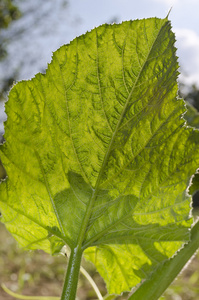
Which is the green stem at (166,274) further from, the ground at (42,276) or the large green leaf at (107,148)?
the ground at (42,276)

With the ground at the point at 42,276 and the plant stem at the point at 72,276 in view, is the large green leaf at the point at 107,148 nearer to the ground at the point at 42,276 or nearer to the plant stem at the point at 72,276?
the plant stem at the point at 72,276

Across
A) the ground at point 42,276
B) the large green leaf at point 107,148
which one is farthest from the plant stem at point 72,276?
the ground at point 42,276

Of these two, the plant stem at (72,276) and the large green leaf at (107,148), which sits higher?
the large green leaf at (107,148)

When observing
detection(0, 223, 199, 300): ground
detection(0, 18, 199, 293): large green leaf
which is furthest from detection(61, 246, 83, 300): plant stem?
detection(0, 223, 199, 300): ground

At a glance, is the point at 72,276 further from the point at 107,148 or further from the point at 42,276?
the point at 42,276

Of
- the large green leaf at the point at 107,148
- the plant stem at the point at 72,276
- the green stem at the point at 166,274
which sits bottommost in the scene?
the green stem at the point at 166,274

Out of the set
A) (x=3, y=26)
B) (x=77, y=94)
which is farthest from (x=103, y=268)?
(x=3, y=26)

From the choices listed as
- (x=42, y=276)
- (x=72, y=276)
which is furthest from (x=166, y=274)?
(x=42, y=276)

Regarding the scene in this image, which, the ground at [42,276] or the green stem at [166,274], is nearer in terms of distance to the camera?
the green stem at [166,274]
